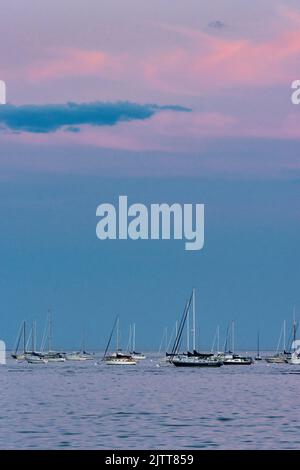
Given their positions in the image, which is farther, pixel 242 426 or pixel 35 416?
pixel 35 416

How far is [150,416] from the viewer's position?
2810 inches

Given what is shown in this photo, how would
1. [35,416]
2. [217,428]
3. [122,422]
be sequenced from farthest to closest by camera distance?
[35,416], [122,422], [217,428]

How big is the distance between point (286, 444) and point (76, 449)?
10.2 metres

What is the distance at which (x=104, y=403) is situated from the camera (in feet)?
281

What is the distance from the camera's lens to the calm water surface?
54719 mm

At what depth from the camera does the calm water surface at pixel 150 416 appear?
180 ft

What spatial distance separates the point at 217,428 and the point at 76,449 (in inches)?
491

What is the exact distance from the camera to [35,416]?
2854 inches

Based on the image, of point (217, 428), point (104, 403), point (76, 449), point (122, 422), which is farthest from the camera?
point (104, 403)
